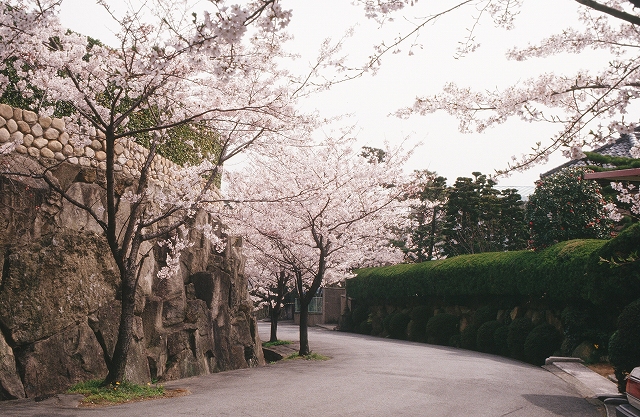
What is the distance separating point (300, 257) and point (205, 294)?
5581mm

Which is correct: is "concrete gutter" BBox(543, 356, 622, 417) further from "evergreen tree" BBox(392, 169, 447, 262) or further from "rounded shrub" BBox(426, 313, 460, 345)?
"evergreen tree" BBox(392, 169, 447, 262)

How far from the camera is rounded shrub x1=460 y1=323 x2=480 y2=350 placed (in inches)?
793

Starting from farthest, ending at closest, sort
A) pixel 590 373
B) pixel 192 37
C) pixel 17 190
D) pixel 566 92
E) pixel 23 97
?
pixel 590 373 < pixel 23 97 < pixel 17 190 < pixel 566 92 < pixel 192 37

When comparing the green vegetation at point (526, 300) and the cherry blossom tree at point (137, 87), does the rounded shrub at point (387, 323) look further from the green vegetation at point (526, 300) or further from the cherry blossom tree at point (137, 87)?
the cherry blossom tree at point (137, 87)

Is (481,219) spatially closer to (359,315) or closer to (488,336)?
(359,315)

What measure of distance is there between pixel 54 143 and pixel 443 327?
15.9m

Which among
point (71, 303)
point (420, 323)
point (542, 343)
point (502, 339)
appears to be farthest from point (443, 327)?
point (71, 303)

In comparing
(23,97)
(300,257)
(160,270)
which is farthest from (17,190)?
(300,257)

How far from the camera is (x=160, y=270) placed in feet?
43.7

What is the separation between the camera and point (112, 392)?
948cm

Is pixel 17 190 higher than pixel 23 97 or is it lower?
lower

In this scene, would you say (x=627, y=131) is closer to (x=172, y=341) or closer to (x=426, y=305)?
(x=172, y=341)

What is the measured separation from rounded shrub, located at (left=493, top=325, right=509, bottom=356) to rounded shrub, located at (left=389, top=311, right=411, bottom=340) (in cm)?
762

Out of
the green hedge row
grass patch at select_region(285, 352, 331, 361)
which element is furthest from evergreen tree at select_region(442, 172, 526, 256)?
grass patch at select_region(285, 352, 331, 361)
